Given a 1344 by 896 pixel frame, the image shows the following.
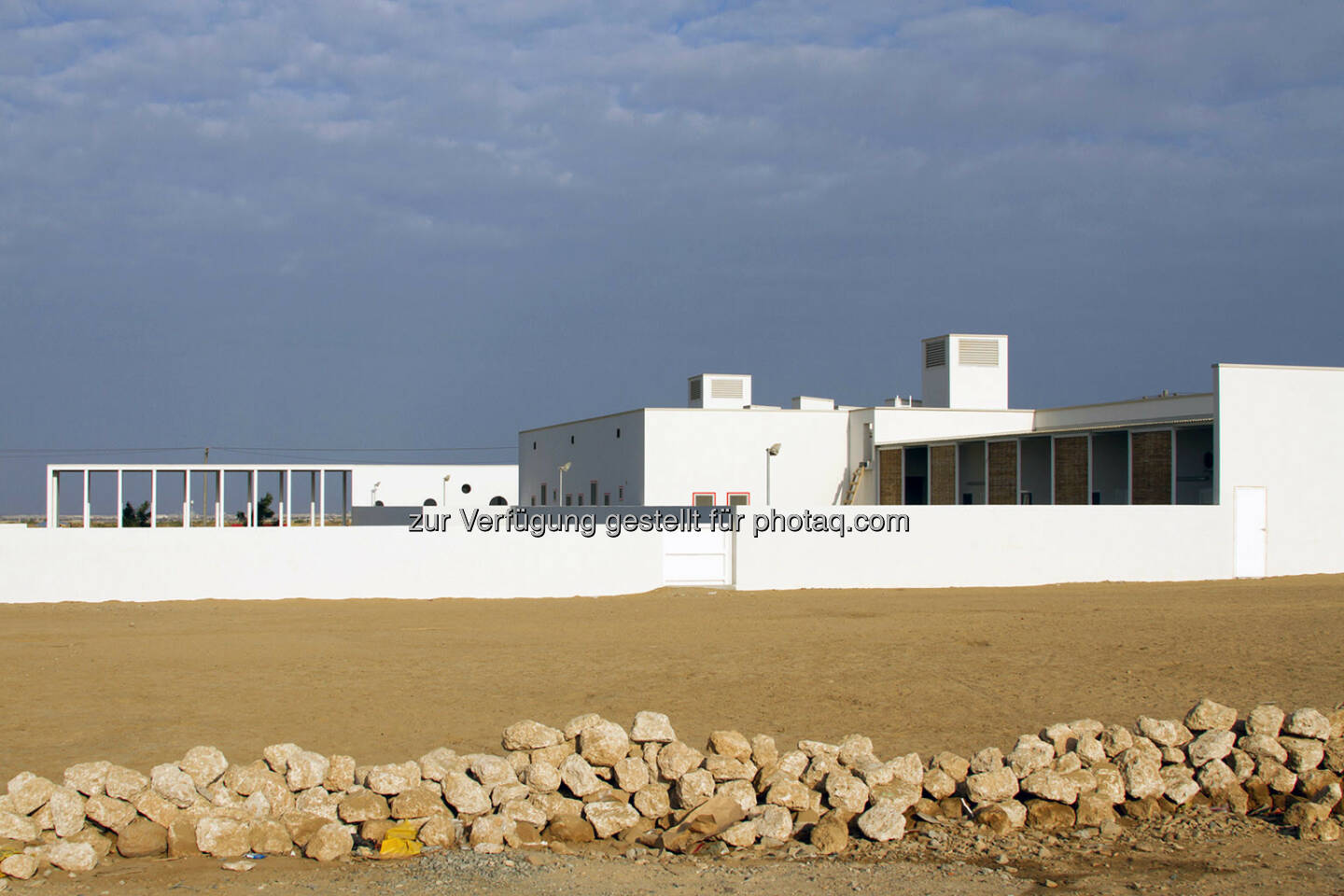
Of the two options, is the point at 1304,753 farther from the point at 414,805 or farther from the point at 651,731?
the point at 414,805

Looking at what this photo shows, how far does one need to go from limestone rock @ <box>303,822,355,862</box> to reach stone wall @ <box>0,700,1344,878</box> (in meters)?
0.01

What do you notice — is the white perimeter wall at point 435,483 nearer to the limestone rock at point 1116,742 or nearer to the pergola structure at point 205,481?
the pergola structure at point 205,481

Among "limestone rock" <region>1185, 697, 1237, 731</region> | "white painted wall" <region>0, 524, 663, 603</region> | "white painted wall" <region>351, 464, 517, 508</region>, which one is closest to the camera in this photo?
"limestone rock" <region>1185, 697, 1237, 731</region>

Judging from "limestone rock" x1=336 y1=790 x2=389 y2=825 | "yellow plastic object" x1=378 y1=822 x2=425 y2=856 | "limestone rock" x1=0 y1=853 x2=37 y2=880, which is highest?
"limestone rock" x1=336 y1=790 x2=389 y2=825

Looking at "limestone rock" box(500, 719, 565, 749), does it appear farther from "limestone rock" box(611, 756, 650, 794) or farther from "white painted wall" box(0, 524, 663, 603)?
"white painted wall" box(0, 524, 663, 603)

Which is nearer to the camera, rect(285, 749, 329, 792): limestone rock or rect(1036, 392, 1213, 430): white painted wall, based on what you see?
rect(285, 749, 329, 792): limestone rock

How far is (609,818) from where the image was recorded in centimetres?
781

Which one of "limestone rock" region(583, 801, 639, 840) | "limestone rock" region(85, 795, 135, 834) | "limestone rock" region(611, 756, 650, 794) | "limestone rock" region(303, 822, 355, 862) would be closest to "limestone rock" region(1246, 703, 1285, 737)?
"limestone rock" region(611, 756, 650, 794)

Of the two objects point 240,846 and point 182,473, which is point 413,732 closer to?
point 240,846

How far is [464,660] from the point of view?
1446 centimetres

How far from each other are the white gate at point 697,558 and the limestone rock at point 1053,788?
16.0m

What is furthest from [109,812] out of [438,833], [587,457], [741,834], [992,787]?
[587,457]

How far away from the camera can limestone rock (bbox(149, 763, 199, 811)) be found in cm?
762

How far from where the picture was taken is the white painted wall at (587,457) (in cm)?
3588
